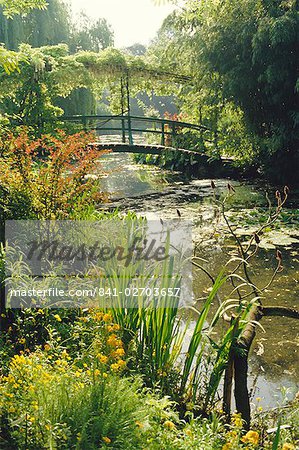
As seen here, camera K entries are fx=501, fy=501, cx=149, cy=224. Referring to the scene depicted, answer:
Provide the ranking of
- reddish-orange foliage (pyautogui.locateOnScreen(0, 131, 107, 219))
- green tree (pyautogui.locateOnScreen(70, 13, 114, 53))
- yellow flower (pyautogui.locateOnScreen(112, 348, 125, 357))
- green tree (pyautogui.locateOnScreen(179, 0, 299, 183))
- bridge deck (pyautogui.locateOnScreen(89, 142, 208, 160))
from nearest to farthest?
yellow flower (pyautogui.locateOnScreen(112, 348, 125, 357)) → reddish-orange foliage (pyautogui.locateOnScreen(0, 131, 107, 219)) → green tree (pyautogui.locateOnScreen(179, 0, 299, 183)) → bridge deck (pyautogui.locateOnScreen(89, 142, 208, 160)) → green tree (pyautogui.locateOnScreen(70, 13, 114, 53))

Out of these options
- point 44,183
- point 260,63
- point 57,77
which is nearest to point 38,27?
point 57,77

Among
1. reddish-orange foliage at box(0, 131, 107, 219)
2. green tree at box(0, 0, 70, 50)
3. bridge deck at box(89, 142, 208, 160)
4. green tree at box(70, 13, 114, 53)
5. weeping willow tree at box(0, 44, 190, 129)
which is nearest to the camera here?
reddish-orange foliage at box(0, 131, 107, 219)

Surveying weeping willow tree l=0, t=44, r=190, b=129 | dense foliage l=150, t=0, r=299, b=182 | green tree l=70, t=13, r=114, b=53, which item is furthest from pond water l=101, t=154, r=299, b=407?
green tree l=70, t=13, r=114, b=53

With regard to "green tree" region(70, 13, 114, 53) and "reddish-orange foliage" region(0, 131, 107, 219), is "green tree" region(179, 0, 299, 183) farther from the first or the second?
"green tree" region(70, 13, 114, 53)

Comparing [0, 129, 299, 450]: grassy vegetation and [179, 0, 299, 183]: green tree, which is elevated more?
[179, 0, 299, 183]: green tree

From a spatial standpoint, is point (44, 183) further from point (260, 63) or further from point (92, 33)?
point (92, 33)

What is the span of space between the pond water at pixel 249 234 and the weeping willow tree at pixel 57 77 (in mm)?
2771

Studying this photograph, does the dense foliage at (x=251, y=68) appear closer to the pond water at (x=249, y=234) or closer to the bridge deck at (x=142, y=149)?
the pond water at (x=249, y=234)

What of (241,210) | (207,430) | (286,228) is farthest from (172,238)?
(207,430)

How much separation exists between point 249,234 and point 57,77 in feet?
27.7

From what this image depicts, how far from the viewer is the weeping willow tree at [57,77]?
12461mm

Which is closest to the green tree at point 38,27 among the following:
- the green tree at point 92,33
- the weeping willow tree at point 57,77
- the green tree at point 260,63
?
the green tree at point 92,33

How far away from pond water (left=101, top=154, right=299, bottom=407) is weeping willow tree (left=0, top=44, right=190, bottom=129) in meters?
2.77

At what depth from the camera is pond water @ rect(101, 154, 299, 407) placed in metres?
3.41
